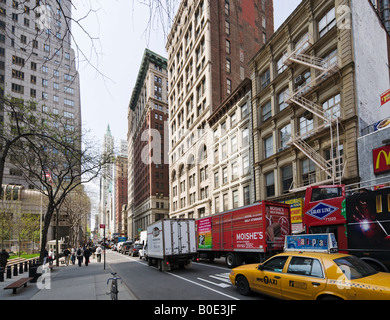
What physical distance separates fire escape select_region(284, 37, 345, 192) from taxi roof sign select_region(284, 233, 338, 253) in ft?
29.6

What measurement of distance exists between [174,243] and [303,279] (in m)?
11.4

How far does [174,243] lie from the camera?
58.2ft

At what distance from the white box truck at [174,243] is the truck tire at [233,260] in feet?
7.60

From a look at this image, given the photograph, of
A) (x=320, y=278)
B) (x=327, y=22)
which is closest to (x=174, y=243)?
(x=320, y=278)

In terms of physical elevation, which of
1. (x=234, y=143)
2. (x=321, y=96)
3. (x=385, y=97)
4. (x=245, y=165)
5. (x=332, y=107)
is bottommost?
(x=245, y=165)

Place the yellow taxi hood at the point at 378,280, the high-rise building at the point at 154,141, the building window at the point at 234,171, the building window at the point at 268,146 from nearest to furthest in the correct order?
1. the yellow taxi hood at the point at 378,280
2. the building window at the point at 268,146
3. the building window at the point at 234,171
4. the high-rise building at the point at 154,141

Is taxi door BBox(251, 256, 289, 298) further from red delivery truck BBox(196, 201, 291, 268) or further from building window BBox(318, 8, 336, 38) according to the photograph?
building window BBox(318, 8, 336, 38)

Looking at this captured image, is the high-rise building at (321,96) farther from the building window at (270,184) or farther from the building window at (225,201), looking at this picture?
the building window at (225,201)

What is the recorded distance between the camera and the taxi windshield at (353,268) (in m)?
6.64

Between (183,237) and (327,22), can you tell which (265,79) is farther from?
(183,237)

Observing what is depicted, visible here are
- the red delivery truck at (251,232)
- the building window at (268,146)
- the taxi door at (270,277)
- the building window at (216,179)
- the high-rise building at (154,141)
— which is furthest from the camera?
the high-rise building at (154,141)

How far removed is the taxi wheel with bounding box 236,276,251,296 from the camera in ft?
31.0

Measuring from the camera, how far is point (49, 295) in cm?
1100

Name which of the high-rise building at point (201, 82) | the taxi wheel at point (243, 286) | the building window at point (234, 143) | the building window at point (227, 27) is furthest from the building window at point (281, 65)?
the taxi wheel at point (243, 286)
